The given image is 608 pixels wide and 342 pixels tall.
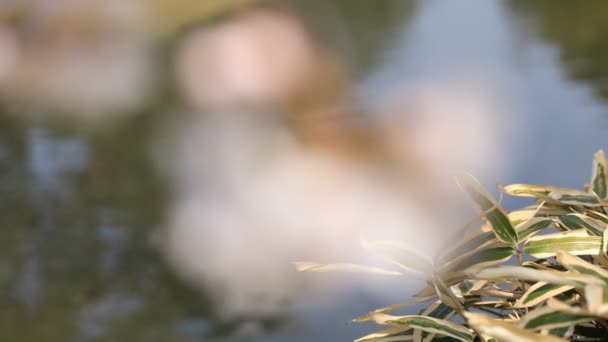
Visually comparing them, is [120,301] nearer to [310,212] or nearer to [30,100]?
[310,212]

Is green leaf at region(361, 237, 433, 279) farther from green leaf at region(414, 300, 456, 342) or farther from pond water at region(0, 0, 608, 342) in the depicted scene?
pond water at region(0, 0, 608, 342)

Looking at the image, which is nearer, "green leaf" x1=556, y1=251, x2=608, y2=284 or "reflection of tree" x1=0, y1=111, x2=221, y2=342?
"green leaf" x1=556, y1=251, x2=608, y2=284

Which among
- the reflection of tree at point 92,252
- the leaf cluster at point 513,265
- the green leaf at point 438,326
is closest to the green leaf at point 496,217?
the leaf cluster at point 513,265

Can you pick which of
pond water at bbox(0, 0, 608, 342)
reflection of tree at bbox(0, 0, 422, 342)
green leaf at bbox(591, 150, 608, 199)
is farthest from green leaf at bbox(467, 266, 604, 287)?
reflection of tree at bbox(0, 0, 422, 342)

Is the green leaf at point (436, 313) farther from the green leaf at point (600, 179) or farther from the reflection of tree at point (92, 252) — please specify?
the reflection of tree at point (92, 252)

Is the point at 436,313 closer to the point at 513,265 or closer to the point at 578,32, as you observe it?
the point at 513,265
